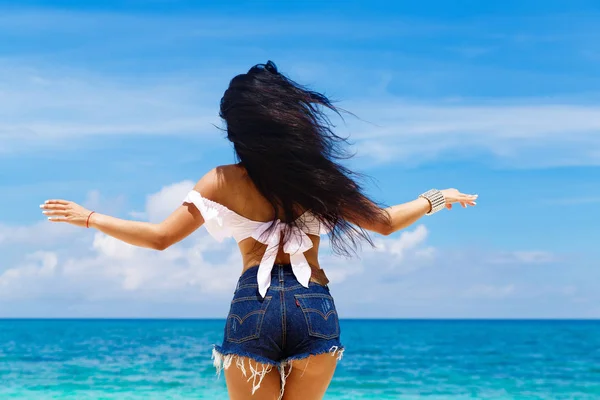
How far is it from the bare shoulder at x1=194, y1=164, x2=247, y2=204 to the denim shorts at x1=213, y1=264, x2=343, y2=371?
311mm

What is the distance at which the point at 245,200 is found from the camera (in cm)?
285

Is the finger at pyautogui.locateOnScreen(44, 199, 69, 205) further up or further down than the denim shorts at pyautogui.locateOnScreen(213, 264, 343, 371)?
further up

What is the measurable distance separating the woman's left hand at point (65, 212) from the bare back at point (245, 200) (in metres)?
0.51

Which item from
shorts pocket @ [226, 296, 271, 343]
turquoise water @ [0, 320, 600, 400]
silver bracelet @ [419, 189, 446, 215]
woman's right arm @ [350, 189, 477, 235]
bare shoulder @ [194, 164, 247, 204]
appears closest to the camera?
shorts pocket @ [226, 296, 271, 343]

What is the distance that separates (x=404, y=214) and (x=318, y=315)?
0.66 meters

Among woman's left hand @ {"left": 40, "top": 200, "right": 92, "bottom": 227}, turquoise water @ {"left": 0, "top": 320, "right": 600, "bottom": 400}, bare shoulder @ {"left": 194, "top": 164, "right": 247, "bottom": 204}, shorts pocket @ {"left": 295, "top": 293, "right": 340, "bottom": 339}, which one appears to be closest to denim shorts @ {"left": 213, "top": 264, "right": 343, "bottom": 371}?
shorts pocket @ {"left": 295, "top": 293, "right": 340, "bottom": 339}

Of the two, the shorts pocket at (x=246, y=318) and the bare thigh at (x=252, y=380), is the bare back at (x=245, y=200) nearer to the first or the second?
the shorts pocket at (x=246, y=318)

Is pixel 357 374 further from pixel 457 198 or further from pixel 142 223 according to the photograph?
pixel 142 223

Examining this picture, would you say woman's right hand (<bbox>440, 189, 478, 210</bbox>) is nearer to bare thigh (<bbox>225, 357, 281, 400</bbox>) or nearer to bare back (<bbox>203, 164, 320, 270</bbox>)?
bare back (<bbox>203, 164, 320, 270</bbox>)

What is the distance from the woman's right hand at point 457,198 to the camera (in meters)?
3.32

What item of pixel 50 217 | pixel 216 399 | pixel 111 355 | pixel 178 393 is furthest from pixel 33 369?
pixel 50 217

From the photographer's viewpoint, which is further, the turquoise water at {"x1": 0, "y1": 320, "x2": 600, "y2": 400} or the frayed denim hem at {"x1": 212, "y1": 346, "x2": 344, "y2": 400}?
the turquoise water at {"x1": 0, "y1": 320, "x2": 600, "y2": 400}

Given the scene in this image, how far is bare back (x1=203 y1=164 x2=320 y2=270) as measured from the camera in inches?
111

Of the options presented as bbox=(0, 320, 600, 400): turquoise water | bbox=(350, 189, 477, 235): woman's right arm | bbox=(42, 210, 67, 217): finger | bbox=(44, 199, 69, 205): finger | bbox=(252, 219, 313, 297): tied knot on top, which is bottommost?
bbox=(0, 320, 600, 400): turquoise water
